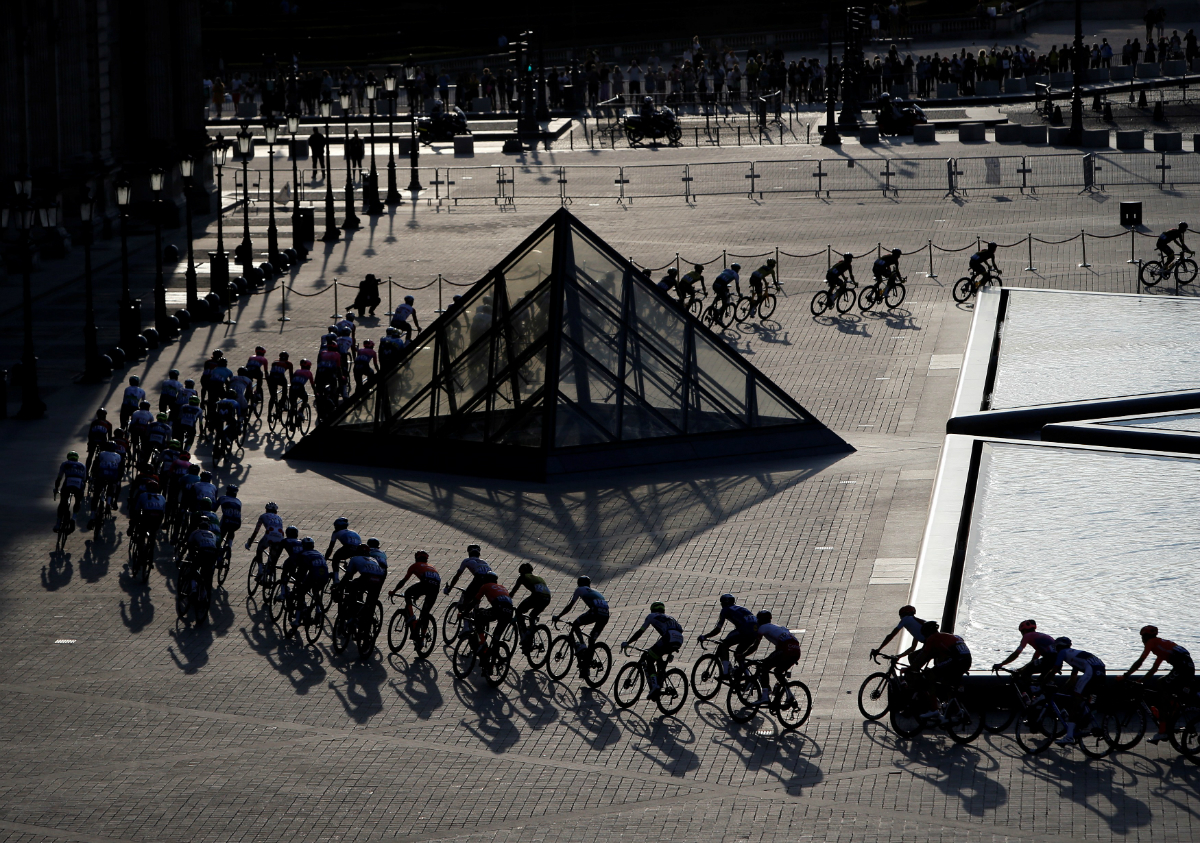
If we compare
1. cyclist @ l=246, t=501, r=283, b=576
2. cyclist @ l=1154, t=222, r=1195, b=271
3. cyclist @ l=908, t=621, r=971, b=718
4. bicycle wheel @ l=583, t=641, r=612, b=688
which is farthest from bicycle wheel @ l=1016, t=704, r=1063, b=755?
cyclist @ l=1154, t=222, r=1195, b=271

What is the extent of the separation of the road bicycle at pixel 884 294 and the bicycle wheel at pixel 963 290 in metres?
1.03

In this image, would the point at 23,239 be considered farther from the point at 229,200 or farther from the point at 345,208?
the point at 229,200

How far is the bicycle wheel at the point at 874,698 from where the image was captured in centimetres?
1627

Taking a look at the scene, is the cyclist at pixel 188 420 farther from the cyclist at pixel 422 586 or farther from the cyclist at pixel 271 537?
the cyclist at pixel 422 586

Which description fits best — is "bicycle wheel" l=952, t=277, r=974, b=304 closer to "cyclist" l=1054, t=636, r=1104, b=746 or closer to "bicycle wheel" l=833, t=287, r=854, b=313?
"bicycle wheel" l=833, t=287, r=854, b=313

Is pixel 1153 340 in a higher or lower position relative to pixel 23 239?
lower

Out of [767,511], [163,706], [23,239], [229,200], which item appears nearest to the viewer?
[163,706]

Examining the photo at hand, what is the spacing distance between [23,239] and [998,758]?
19.9 meters

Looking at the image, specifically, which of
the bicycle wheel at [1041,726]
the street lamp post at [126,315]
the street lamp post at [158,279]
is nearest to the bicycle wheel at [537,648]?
the bicycle wheel at [1041,726]

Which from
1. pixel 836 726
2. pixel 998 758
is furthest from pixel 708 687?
pixel 998 758

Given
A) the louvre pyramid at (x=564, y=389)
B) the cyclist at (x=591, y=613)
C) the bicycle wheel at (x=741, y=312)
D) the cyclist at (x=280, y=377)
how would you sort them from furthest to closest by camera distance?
1. the bicycle wheel at (x=741, y=312)
2. the cyclist at (x=280, y=377)
3. the louvre pyramid at (x=564, y=389)
4. the cyclist at (x=591, y=613)

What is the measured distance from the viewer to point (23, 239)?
29.1 metres

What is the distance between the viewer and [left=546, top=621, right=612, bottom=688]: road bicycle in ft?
56.4

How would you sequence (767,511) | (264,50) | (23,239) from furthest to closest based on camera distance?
1. (264,50)
2. (23,239)
3. (767,511)
